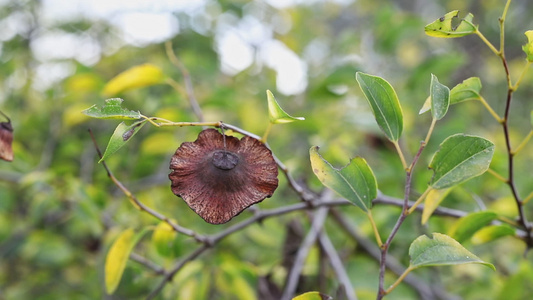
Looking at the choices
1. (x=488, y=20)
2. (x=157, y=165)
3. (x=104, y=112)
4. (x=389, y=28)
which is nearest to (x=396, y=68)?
(x=488, y=20)

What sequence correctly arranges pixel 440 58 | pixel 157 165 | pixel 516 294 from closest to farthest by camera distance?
pixel 516 294 < pixel 440 58 < pixel 157 165

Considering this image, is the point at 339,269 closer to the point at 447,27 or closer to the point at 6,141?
the point at 447,27

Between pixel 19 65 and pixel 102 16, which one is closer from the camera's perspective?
pixel 19 65

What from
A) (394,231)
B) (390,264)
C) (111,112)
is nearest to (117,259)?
(111,112)

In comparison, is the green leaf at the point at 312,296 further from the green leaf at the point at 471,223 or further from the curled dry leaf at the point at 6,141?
the curled dry leaf at the point at 6,141

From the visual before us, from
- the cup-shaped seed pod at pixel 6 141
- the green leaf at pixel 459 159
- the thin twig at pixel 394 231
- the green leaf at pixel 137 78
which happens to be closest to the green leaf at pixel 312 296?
the thin twig at pixel 394 231

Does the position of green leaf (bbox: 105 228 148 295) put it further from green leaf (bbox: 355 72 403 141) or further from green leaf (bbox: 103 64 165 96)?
green leaf (bbox: 355 72 403 141)

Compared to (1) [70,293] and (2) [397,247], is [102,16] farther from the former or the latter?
(2) [397,247]
